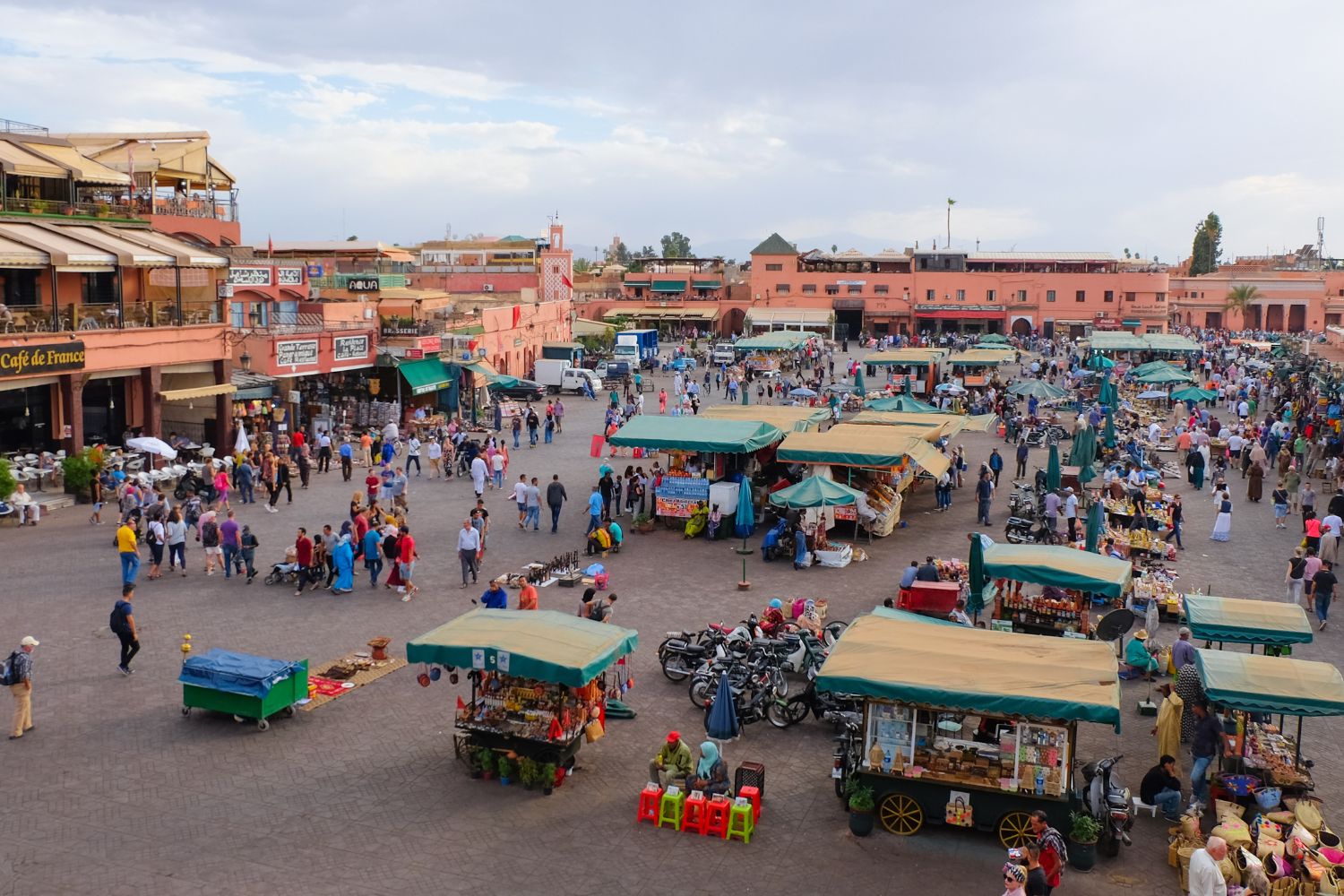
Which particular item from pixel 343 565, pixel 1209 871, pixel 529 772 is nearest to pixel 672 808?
pixel 529 772

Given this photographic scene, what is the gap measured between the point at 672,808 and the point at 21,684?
706 cm

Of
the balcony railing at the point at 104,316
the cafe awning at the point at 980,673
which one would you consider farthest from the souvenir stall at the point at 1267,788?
the balcony railing at the point at 104,316

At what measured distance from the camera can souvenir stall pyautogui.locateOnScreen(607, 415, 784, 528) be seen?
23.0 metres

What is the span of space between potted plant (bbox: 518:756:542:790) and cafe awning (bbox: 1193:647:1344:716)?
6558 mm

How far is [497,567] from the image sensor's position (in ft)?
66.7

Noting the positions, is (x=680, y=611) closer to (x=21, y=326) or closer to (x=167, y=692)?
(x=167, y=692)

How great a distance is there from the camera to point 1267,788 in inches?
438

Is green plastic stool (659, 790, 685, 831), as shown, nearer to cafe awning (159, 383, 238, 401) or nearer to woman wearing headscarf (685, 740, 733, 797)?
woman wearing headscarf (685, 740, 733, 797)

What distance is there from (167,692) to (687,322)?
72959 mm

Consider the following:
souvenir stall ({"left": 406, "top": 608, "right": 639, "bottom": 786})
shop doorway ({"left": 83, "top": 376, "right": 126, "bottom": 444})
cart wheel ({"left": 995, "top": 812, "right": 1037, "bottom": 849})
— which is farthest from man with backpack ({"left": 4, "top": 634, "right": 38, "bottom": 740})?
shop doorway ({"left": 83, "top": 376, "right": 126, "bottom": 444})

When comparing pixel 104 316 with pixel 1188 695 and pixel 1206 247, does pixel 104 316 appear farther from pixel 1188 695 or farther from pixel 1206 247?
pixel 1206 247

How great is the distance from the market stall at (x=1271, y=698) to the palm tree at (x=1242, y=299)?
8846cm

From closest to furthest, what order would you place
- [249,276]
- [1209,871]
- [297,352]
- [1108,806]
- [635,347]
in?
[1209,871], [1108,806], [249,276], [297,352], [635,347]

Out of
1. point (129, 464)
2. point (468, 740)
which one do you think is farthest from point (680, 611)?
point (129, 464)
